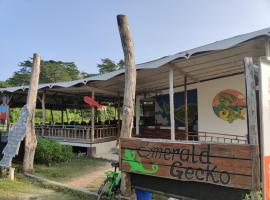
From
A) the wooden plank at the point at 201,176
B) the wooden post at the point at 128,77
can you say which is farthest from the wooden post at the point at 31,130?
the wooden plank at the point at 201,176

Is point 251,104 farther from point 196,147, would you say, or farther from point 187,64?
point 187,64

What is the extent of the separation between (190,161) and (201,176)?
259 mm

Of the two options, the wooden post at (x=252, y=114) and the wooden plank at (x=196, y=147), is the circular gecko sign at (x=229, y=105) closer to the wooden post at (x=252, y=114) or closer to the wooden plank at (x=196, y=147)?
the wooden plank at (x=196, y=147)

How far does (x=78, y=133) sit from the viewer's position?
13.9 m

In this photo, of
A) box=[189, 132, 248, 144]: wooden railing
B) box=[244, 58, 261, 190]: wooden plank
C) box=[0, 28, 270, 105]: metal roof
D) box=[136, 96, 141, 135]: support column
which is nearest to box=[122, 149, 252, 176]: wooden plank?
box=[244, 58, 261, 190]: wooden plank

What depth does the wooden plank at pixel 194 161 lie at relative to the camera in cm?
399

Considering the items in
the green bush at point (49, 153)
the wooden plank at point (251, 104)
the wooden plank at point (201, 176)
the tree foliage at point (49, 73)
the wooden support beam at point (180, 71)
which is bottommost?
the green bush at point (49, 153)

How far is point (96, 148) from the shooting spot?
1332cm

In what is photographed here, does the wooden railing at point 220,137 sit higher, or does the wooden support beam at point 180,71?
the wooden support beam at point 180,71

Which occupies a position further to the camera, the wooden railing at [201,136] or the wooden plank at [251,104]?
the wooden railing at [201,136]

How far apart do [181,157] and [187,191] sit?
53 cm

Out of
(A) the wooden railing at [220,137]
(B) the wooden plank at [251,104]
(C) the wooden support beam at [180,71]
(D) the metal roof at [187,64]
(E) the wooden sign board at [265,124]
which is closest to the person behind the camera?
(E) the wooden sign board at [265,124]

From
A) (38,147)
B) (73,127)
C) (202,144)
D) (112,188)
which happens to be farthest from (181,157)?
(73,127)

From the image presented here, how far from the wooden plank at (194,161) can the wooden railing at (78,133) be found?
8254 millimetres
